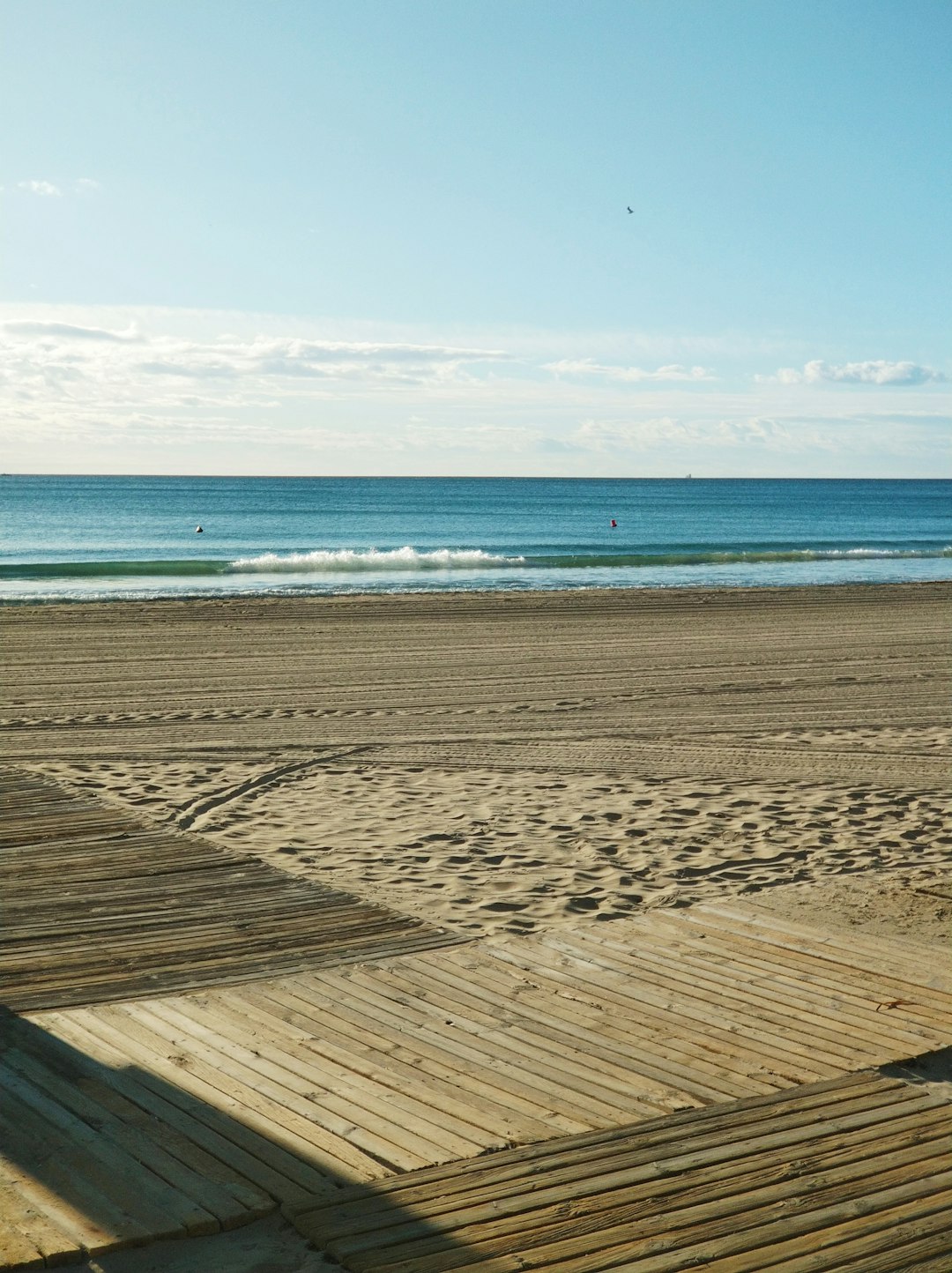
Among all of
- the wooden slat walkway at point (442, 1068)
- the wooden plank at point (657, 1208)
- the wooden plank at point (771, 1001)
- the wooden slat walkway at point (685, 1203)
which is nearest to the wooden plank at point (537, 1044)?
the wooden slat walkway at point (442, 1068)

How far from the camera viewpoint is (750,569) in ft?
107

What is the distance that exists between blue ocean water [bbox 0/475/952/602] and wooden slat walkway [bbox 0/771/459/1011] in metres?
17.6

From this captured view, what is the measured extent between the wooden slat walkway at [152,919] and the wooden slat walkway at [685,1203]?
1861mm

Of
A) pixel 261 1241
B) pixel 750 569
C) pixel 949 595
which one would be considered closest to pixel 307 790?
pixel 261 1241

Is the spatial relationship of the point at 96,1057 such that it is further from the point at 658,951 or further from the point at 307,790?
the point at 307,790

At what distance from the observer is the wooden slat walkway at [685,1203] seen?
128 inches

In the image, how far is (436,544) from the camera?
4434 centimetres

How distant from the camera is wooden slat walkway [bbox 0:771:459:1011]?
17.0 feet

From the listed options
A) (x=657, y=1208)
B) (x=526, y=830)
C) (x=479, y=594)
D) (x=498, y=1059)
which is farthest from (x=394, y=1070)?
(x=479, y=594)

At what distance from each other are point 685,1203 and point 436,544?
41.2 meters

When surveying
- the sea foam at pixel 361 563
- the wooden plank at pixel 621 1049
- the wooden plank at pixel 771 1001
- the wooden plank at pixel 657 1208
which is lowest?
the wooden plank at pixel 657 1208

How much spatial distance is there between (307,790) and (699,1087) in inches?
194

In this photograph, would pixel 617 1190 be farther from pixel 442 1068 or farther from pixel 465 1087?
pixel 442 1068

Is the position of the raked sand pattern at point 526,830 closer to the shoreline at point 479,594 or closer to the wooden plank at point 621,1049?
the wooden plank at point 621,1049
